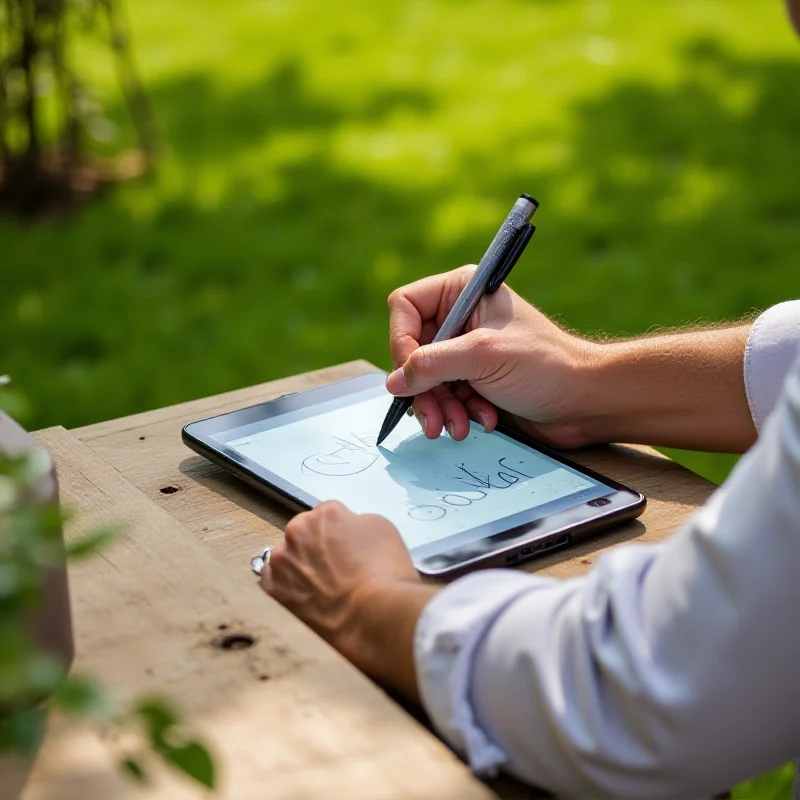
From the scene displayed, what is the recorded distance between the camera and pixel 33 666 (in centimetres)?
60

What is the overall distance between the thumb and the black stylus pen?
0.12 feet

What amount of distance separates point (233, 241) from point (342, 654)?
2.81 metres

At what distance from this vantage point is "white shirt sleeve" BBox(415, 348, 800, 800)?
0.77 metres

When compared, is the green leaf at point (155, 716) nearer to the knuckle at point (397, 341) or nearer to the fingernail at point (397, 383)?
the fingernail at point (397, 383)

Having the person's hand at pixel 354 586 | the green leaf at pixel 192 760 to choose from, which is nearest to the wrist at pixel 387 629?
the person's hand at pixel 354 586

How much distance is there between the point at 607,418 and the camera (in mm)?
1399

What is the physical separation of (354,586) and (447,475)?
283 millimetres

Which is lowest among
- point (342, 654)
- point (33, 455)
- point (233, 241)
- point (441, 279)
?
point (233, 241)

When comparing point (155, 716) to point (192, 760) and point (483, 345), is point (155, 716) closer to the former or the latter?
point (192, 760)

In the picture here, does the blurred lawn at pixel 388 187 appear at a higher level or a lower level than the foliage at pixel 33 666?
lower

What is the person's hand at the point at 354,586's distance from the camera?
948 mm

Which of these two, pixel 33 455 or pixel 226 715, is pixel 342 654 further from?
pixel 33 455

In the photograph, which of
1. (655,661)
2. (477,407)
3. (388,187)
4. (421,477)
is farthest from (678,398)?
(388,187)

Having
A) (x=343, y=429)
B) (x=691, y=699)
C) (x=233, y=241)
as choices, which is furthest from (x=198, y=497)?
(x=233, y=241)
